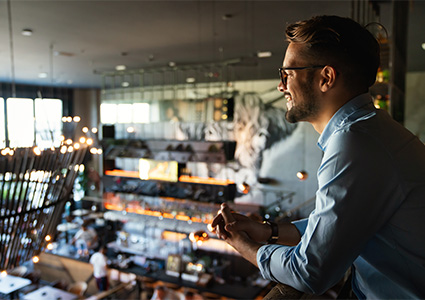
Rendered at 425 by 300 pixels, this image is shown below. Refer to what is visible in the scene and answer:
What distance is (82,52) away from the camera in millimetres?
7379

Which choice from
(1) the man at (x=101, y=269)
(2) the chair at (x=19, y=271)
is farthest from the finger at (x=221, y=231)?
(2) the chair at (x=19, y=271)

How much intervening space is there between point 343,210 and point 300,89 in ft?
1.31

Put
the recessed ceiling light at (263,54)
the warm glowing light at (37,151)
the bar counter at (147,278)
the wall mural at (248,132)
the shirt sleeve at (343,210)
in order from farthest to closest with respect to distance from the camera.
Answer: the wall mural at (248,132)
the bar counter at (147,278)
the recessed ceiling light at (263,54)
the warm glowing light at (37,151)
the shirt sleeve at (343,210)

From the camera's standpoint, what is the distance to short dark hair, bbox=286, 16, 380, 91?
3.35 feet

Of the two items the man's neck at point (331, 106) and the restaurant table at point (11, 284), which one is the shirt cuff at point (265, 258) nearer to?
the man's neck at point (331, 106)

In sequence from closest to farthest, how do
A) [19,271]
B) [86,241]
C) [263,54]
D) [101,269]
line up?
1. [263,54]
2. [101,269]
3. [19,271]
4. [86,241]

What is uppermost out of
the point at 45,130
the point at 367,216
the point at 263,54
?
the point at 263,54

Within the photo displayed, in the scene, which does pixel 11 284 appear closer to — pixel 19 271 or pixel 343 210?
pixel 19 271

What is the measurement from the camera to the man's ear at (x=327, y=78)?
1031mm

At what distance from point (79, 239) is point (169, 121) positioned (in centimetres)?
379

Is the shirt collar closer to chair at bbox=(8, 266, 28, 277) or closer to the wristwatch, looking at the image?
the wristwatch

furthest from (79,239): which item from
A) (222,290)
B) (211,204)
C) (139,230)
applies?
(222,290)

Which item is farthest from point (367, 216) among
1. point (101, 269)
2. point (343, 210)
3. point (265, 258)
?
point (101, 269)

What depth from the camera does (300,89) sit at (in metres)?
1.09
